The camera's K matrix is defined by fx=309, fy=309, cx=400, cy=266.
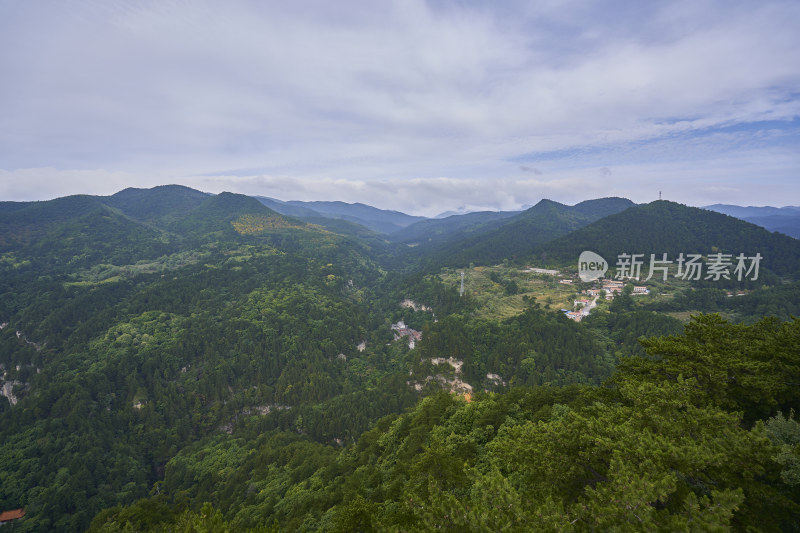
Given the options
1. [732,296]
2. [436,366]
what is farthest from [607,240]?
[436,366]

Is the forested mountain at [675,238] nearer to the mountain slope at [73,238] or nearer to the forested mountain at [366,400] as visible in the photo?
the forested mountain at [366,400]

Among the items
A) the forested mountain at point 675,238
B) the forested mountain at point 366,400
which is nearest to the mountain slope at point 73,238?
the forested mountain at point 366,400

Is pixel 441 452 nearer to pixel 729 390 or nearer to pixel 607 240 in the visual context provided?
pixel 729 390

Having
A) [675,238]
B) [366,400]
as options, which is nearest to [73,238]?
[366,400]

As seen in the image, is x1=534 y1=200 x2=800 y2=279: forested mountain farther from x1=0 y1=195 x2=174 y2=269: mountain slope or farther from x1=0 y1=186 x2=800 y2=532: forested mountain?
x1=0 y1=195 x2=174 y2=269: mountain slope

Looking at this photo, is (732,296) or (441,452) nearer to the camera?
(441,452)

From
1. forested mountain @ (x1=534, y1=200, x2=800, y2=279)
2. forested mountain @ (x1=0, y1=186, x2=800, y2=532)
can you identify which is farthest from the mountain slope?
forested mountain @ (x1=534, y1=200, x2=800, y2=279)
